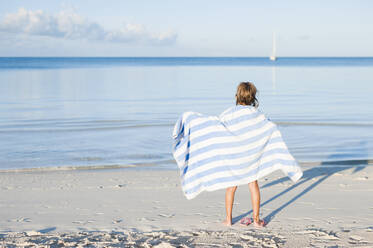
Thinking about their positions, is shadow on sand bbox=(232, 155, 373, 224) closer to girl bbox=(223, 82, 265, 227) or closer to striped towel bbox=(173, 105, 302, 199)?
girl bbox=(223, 82, 265, 227)

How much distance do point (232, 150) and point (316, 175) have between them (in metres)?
3.83

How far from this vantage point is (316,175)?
8.48 metres

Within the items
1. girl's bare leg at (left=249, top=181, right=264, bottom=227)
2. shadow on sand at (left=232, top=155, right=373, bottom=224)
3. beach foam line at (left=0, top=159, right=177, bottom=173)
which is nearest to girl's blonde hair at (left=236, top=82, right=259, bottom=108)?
girl's bare leg at (left=249, top=181, right=264, bottom=227)

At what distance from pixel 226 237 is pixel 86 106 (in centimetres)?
1583

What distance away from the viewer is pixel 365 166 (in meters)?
9.34

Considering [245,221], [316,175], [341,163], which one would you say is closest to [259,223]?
[245,221]

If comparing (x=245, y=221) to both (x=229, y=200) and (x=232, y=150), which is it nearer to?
(x=229, y=200)

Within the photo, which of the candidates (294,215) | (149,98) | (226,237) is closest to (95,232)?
(226,237)

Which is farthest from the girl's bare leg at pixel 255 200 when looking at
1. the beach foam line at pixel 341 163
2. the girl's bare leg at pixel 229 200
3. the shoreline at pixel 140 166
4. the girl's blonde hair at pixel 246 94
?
the beach foam line at pixel 341 163

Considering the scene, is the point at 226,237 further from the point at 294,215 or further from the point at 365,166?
the point at 365,166

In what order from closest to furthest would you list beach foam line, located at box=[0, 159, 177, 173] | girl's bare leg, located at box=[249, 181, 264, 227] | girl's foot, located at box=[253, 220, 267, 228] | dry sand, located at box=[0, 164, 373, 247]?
dry sand, located at box=[0, 164, 373, 247], girl's bare leg, located at box=[249, 181, 264, 227], girl's foot, located at box=[253, 220, 267, 228], beach foam line, located at box=[0, 159, 177, 173]

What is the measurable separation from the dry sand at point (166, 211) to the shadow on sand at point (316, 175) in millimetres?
19

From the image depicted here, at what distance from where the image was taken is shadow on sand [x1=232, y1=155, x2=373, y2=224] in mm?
6340

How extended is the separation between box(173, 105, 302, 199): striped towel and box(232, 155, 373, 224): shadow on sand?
90cm
